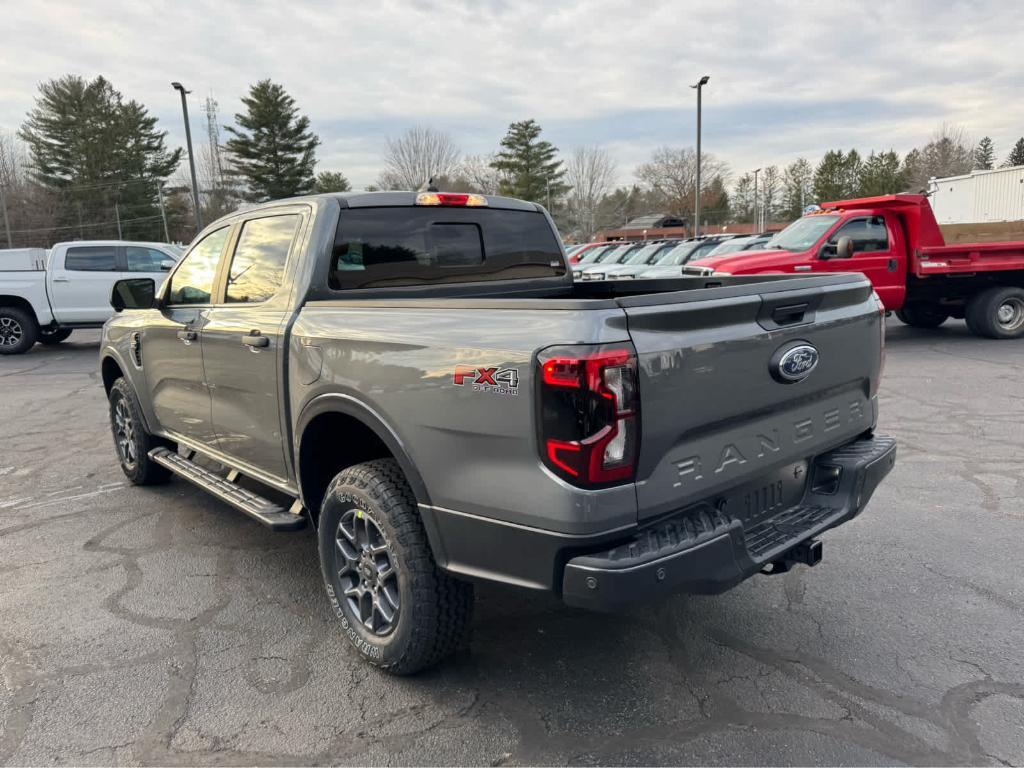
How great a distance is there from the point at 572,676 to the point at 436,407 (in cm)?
127

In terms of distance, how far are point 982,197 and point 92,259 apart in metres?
41.0

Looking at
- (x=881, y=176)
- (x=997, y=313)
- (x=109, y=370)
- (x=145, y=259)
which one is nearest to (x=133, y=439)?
(x=109, y=370)

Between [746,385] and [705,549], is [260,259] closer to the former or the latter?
[746,385]

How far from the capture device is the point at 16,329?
13.2m

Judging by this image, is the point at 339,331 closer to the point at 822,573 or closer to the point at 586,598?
the point at 586,598

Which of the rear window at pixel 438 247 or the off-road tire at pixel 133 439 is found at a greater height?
the rear window at pixel 438 247

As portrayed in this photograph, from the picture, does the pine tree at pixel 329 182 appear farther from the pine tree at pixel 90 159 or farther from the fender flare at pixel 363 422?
the fender flare at pixel 363 422

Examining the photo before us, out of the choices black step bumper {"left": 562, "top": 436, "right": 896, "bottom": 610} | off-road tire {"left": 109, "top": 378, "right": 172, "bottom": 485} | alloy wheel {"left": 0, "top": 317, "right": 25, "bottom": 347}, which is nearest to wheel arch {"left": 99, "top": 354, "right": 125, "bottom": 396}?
off-road tire {"left": 109, "top": 378, "right": 172, "bottom": 485}

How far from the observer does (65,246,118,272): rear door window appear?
13211 mm

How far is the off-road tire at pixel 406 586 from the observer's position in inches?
104

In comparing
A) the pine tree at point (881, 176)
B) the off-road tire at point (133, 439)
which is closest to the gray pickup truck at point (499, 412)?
the off-road tire at point (133, 439)

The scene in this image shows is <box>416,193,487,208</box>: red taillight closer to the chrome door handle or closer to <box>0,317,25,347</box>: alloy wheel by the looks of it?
the chrome door handle

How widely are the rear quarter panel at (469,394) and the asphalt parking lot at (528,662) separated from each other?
87 cm

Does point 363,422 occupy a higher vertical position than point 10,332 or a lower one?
higher
